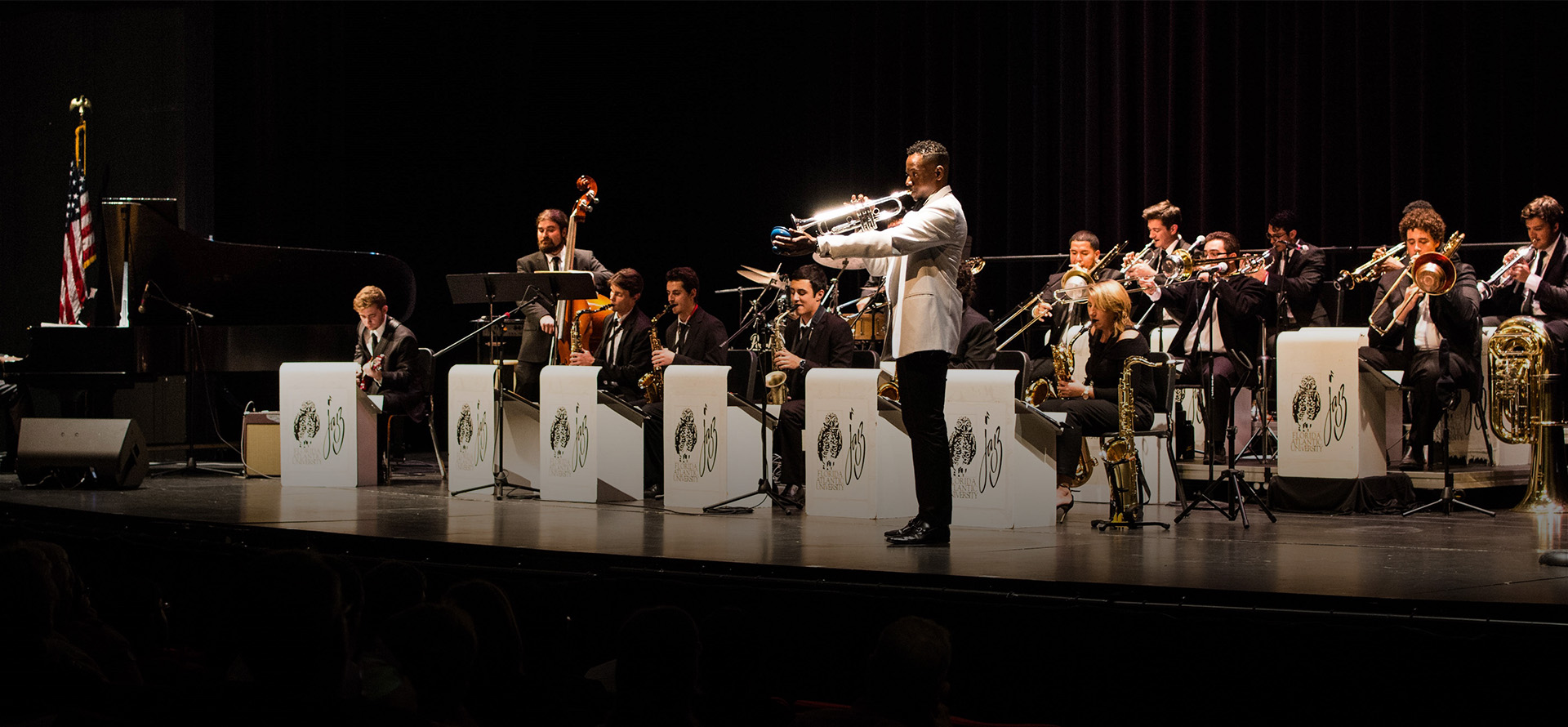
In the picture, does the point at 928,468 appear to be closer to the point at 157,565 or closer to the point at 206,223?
the point at 157,565

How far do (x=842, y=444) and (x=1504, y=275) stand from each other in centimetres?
393

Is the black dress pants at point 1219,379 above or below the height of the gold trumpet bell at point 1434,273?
below

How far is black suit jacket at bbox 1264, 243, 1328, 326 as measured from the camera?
7.49m

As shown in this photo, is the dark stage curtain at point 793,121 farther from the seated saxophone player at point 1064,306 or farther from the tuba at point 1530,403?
the tuba at point 1530,403

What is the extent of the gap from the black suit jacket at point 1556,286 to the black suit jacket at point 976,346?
2.93 metres

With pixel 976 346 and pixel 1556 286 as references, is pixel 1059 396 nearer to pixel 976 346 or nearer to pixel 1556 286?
pixel 976 346

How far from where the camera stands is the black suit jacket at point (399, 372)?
8.10 meters

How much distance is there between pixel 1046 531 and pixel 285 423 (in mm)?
4704

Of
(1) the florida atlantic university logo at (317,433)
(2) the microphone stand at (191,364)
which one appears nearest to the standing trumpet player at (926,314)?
(1) the florida atlantic university logo at (317,433)

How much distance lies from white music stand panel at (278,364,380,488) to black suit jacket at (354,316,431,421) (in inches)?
11.1

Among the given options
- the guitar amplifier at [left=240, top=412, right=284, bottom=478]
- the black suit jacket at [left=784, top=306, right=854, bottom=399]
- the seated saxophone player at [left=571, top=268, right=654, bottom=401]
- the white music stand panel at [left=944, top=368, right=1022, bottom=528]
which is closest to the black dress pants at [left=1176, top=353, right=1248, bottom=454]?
the black suit jacket at [left=784, top=306, right=854, bottom=399]

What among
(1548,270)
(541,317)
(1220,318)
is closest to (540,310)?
(541,317)

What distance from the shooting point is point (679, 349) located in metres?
7.32

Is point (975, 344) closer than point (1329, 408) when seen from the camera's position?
No
